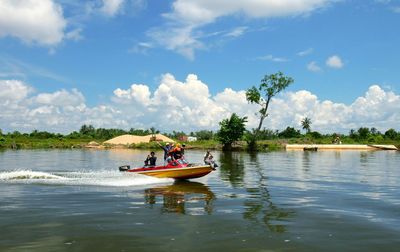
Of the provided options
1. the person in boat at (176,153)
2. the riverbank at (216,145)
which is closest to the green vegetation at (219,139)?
the riverbank at (216,145)

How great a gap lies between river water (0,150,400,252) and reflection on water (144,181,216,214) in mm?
40

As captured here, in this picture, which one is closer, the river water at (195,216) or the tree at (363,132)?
the river water at (195,216)

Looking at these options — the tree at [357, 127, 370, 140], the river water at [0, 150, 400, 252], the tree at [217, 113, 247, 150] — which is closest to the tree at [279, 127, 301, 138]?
the tree at [357, 127, 370, 140]

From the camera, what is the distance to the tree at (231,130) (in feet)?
216

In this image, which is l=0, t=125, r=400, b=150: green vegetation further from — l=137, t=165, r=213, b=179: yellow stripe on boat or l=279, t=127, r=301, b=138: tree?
l=137, t=165, r=213, b=179: yellow stripe on boat

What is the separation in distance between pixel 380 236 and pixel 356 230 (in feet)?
2.36

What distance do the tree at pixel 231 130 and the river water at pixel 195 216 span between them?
44943 millimetres

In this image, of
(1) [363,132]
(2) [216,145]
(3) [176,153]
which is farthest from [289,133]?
(3) [176,153]

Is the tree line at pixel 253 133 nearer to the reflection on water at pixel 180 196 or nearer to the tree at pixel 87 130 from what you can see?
the tree at pixel 87 130

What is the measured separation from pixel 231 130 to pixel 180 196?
49588mm

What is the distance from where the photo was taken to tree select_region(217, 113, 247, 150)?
65.9 meters

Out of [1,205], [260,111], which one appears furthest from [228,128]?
[1,205]

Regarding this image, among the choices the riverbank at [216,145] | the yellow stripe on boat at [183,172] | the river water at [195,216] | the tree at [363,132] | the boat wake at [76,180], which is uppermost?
the tree at [363,132]

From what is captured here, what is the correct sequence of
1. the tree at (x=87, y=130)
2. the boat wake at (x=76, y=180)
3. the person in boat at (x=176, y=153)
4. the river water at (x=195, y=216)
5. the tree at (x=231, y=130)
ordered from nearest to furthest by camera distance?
1. the river water at (x=195, y=216)
2. the boat wake at (x=76, y=180)
3. the person in boat at (x=176, y=153)
4. the tree at (x=231, y=130)
5. the tree at (x=87, y=130)
